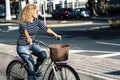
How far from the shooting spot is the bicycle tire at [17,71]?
7.89 meters

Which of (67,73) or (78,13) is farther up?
(67,73)

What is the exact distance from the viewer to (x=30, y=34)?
744cm

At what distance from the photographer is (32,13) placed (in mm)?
7379

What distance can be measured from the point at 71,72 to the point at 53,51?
1.64ft

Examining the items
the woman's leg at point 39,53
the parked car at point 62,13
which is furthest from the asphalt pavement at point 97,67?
the parked car at point 62,13

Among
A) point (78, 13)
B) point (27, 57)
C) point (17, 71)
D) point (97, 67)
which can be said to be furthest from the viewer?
point (78, 13)

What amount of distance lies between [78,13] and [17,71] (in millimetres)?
47752

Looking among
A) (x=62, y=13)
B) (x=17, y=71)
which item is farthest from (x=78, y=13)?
(x=17, y=71)

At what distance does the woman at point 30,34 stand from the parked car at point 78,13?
46.7 metres

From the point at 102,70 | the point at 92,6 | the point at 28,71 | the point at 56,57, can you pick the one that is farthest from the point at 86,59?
the point at 92,6

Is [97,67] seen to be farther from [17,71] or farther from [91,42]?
[91,42]

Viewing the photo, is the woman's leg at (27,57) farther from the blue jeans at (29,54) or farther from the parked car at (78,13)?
the parked car at (78,13)

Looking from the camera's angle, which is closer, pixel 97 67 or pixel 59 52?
pixel 59 52

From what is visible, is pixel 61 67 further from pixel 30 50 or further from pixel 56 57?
pixel 30 50
